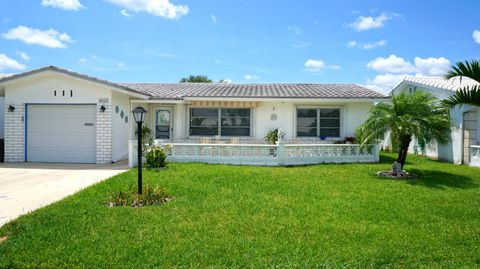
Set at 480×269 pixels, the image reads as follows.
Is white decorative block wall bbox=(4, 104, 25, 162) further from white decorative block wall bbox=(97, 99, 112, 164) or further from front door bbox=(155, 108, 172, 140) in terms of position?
front door bbox=(155, 108, 172, 140)

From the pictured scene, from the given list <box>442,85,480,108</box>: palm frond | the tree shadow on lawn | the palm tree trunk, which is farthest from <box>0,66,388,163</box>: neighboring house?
<box>442,85,480,108</box>: palm frond

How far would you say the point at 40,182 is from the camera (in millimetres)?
12023

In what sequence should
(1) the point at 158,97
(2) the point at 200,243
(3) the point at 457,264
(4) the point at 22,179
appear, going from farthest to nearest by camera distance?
(1) the point at 158,97 → (4) the point at 22,179 → (2) the point at 200,243 → (3) the point at 457,264

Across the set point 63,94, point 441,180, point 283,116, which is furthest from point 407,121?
point 63,94

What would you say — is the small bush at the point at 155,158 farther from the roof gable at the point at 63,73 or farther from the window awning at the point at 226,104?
the window awning at the point at 226,104

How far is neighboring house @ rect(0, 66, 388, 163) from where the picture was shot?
1683cm

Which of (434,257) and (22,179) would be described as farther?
(22,179)

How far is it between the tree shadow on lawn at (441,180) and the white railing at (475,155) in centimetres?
378

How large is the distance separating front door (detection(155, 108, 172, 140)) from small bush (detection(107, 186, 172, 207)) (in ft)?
38.7

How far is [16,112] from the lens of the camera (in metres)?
17.2

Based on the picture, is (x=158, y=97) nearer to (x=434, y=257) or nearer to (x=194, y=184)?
(x=194, y=184)

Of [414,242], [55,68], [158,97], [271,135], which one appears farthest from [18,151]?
[414,242]

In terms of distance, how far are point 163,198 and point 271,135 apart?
11.7 m

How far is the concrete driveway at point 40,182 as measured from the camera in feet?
29.6
